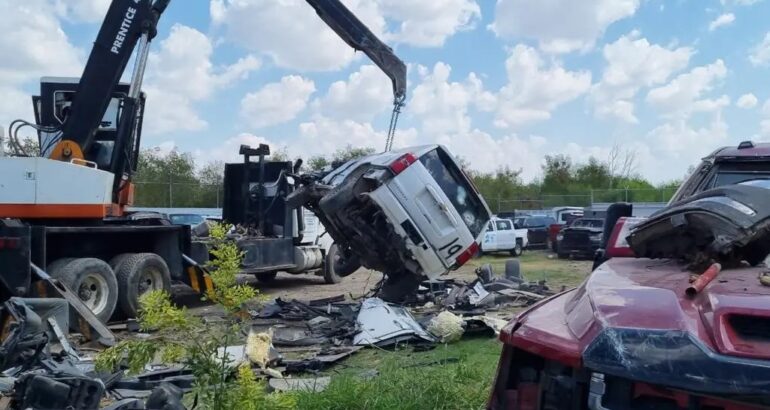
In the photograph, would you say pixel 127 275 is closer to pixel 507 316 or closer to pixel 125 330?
pixel 125 330

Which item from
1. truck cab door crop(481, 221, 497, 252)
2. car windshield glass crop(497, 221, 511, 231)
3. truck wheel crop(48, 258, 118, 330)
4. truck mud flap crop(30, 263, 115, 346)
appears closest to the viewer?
truck mud flap crop(30, 263, 115, 346)

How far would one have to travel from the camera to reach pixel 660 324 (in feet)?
9.08

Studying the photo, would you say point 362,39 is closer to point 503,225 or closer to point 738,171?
point 738,171

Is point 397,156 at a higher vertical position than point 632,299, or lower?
higher

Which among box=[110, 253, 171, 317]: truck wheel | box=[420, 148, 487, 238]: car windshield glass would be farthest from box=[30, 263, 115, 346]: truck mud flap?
box=[420, 148, 487, 238]: car windshield glass

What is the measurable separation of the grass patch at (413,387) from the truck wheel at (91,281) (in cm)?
428

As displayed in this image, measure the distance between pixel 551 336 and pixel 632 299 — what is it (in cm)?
37

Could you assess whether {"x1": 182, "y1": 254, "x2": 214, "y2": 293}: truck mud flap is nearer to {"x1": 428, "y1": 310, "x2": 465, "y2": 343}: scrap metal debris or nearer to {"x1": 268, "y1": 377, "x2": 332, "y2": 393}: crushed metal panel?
{"x1": 428, "y1": 310, "x2": 465, "y2": 343}: scrap metal debris

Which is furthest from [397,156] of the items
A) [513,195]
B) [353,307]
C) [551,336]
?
[513,195]

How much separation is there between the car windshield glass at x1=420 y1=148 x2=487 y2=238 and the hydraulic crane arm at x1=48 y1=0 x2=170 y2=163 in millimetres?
4627

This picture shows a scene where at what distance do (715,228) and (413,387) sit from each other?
266 cm

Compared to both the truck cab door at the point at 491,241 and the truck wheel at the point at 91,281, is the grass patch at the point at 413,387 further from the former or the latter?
the truck cab door at the point at 491,241

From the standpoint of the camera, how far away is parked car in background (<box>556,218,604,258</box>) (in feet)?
78.6

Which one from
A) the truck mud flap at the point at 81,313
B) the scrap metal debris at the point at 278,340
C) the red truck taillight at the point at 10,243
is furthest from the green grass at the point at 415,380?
the red truck taillight at the point at 10,243
